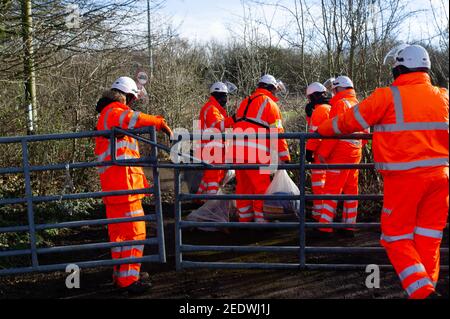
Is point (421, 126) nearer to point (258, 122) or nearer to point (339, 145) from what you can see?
point (339, 145)

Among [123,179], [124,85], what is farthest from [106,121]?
[123,179]

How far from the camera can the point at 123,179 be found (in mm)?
4344

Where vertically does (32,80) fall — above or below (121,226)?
above

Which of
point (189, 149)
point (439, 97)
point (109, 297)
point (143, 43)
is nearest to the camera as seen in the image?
point (439, 97)

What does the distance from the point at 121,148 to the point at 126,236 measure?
0.82 m

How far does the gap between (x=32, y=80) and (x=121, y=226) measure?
4.22m

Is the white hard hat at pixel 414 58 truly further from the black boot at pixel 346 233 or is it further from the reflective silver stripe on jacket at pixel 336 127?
the black boot at pixel 346 233

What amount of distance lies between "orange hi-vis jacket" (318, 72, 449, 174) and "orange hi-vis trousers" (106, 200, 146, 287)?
2.18 meters

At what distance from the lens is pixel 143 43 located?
812cm

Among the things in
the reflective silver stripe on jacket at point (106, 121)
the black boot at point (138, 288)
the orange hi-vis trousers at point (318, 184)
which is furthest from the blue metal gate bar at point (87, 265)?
the orange hi-vis trousers at point (318, 184)

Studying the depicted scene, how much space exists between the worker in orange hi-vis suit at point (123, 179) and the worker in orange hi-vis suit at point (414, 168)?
6.21ft
